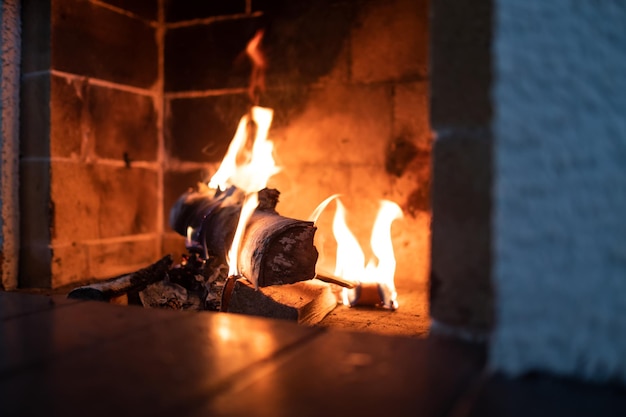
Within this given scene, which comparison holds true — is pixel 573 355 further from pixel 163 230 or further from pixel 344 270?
pixel 163 230

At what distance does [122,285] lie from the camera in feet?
10.1

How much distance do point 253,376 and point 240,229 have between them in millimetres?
1915

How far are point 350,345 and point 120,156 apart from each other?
10.6 feet

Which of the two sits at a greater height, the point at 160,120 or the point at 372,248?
the point at 160,120

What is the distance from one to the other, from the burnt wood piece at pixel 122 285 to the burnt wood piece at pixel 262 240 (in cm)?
24

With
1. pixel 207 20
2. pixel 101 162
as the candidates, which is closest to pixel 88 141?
pixel 101 162

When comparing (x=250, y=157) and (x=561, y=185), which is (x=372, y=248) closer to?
(x=250, y=157)

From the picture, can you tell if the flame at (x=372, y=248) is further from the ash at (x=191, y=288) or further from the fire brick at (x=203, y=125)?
the fire brick at (x=203, y=125)

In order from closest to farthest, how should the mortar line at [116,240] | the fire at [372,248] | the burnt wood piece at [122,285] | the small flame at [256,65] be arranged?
the burnt wood piece at [122,285] < the fire at [372,248] < the mortar line at [116,240] < the small flame at [256,65]

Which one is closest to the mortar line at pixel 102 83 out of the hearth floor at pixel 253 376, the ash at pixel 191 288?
the ash at pixel 191 288

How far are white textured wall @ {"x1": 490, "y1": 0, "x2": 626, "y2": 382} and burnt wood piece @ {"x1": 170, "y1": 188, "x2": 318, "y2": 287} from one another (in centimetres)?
167

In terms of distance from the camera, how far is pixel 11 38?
3.59m

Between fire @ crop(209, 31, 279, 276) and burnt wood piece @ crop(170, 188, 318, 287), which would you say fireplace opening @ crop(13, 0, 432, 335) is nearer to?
fire @ crop(209, 31, 279, 276)

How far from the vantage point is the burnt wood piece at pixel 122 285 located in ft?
9.59
